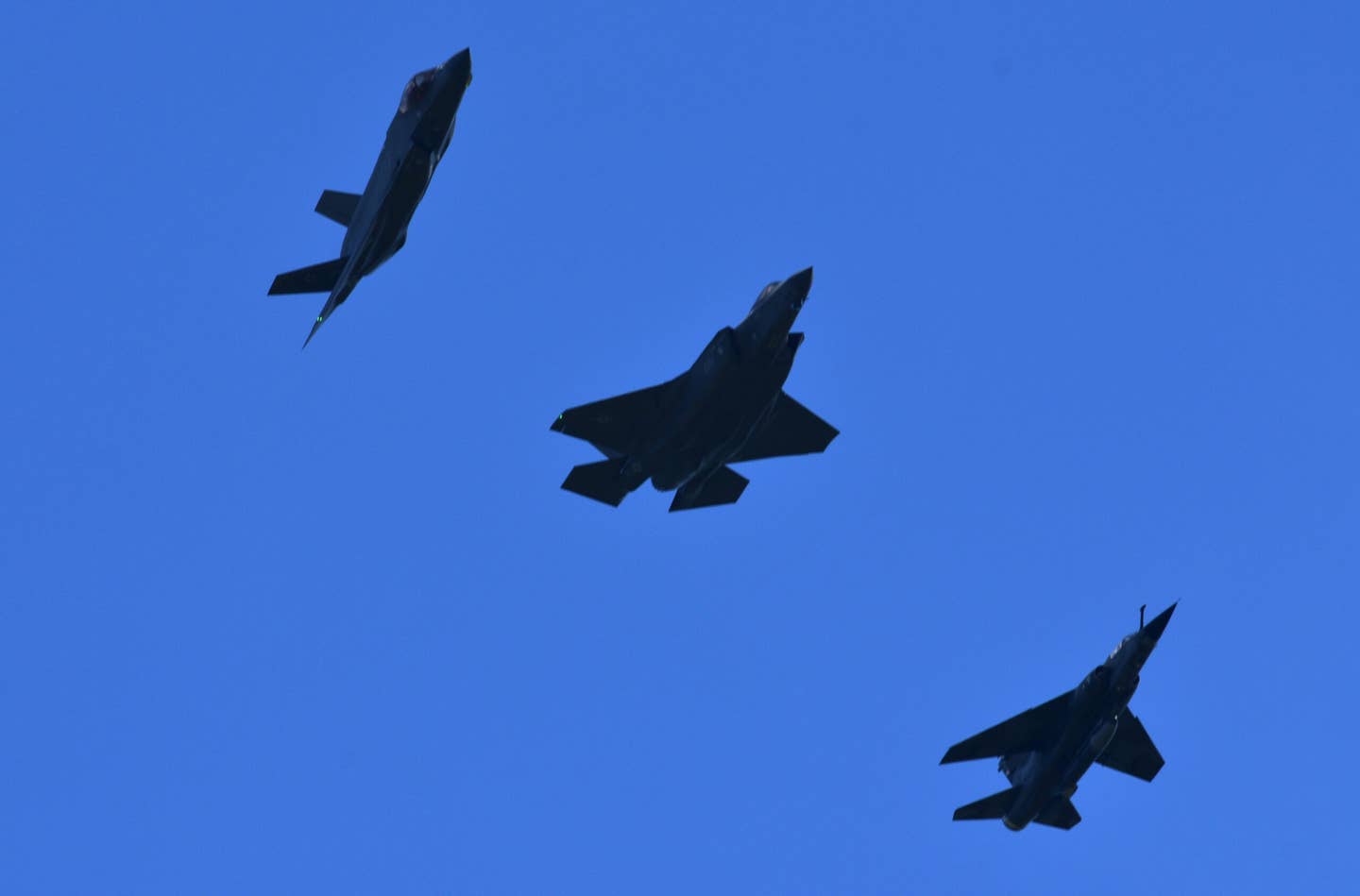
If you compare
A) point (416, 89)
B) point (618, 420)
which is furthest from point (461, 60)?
point (618, 420)

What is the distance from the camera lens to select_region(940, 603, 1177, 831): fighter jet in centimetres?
4997

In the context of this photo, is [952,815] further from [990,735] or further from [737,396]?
[737,396]

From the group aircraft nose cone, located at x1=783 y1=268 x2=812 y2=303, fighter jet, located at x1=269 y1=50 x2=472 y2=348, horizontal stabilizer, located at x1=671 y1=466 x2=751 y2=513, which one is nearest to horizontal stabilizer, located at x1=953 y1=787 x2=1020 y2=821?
horizontal stabilizer, located at x1=671 y1=466 x2=751 y2=513

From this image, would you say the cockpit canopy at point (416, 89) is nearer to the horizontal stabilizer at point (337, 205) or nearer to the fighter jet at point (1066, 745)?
the horizontal stabilizer at point (337, 205)

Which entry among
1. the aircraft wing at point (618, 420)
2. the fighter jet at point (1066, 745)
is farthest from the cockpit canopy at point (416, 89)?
the fighter jet at point (1066, 745)

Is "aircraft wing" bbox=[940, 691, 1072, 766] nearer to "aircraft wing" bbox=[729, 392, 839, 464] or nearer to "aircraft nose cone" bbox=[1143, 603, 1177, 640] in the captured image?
"aircraft nose cone" bbox=[1143, 603, 1177, 640]

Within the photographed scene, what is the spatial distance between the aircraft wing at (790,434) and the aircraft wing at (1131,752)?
18613 millimetres

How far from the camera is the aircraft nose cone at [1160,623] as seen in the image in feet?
160

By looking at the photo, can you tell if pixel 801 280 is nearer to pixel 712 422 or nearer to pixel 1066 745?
pixel 712 422

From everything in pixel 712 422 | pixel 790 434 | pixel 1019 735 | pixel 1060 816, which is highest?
pixel 790 434

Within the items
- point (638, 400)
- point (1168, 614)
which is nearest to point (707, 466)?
point (638, 400)

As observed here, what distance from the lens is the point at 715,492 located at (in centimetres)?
4862

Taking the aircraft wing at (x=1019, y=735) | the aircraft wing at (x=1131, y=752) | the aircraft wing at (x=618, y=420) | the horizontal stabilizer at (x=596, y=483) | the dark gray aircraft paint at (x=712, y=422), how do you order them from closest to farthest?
the dark gray aircraft paint at (x=712, y=422) → the aircraft wing at (x=618, y=420) → the horizontal stabilizer at (x=596, y=483) → the aircraft wing at (x=1019, y=735) → the aircraft wing at (x=1131, y=752)

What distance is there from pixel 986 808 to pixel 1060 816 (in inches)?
102
